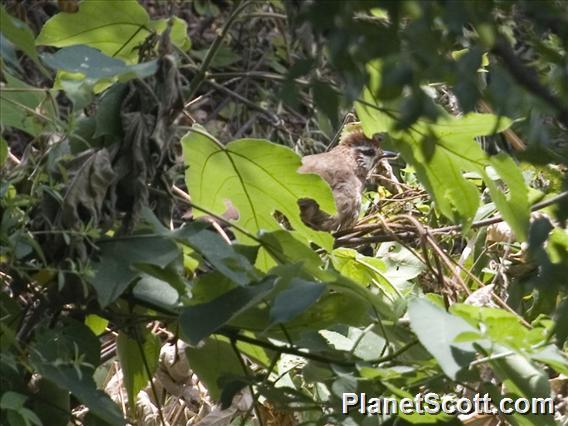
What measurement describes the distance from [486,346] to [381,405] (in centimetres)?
28

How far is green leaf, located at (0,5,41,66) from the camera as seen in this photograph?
1.96 metres

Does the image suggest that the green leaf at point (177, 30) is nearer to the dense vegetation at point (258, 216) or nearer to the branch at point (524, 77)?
the dense vegetation at point (258, 216)

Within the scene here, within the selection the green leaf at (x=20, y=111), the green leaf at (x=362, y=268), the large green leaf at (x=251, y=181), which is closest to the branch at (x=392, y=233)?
the green leaf at (x=362, y=268)

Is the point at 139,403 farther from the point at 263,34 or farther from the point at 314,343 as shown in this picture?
the point at 263,34

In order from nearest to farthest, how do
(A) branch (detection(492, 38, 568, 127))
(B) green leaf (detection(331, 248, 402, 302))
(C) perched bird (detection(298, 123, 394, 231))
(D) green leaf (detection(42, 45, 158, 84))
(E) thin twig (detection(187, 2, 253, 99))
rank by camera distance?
(A) branch (detection(492, 38, 568, 127))
(D) green leaf (detection(42, 45, 158, 84))
(E) thin twig (detection(187, 2, 253, 99))
(B) green leaf (detection(331, 248, 402, 302))
(C) perched bird (detection(298, 123, 394, 231))

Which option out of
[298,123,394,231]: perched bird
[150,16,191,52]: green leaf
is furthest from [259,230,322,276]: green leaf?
[298,123,394,231]: perched bird

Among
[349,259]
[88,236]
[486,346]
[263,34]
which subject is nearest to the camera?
[486,346]

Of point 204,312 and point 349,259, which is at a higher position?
point 204,312

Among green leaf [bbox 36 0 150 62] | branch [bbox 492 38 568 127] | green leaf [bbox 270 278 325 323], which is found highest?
branch [bbox 492 38 568 127]

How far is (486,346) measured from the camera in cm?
194

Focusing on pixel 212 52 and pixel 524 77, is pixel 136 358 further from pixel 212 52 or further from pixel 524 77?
pixel 524 77

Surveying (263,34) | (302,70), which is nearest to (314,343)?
(302,70)

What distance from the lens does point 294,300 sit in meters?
1.90

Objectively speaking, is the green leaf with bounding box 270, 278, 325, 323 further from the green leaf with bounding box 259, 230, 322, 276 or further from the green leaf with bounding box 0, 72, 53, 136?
the green leaf with bounding box 0, 72, 53, 136
